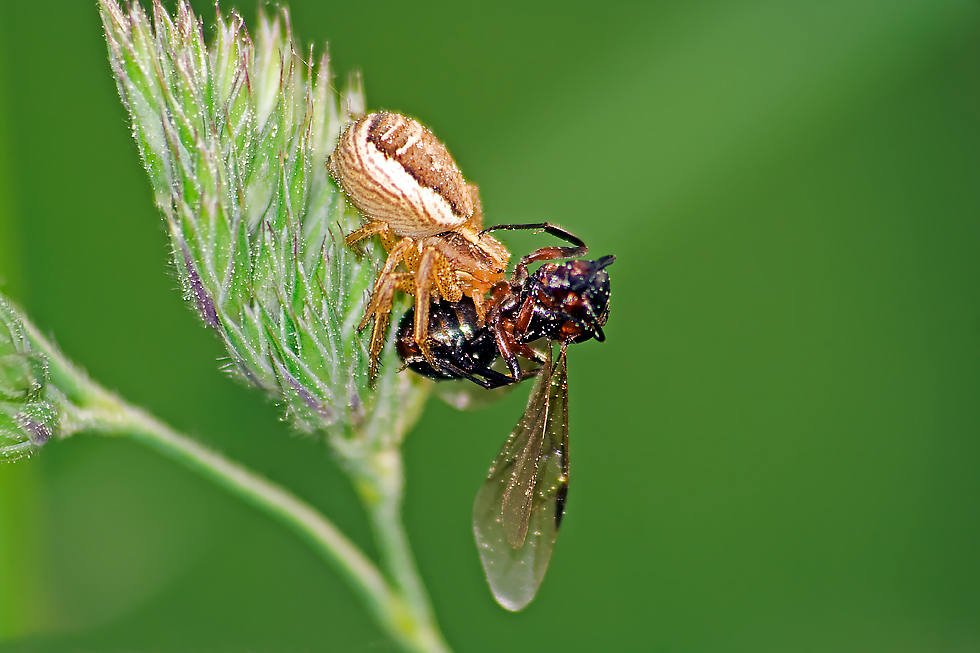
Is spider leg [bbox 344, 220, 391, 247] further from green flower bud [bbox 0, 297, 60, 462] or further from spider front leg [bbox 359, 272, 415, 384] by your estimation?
green flower bud [bbox 0, 297, 60, 462]

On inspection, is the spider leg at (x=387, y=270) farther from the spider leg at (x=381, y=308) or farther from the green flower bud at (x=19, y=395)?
the green flower bud at (x=19, y=395)

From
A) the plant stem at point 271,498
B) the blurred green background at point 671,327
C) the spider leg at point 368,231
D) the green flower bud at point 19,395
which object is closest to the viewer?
the green flower bud at point 19,395

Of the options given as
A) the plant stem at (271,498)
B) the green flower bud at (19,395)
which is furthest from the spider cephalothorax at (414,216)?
the green flower bud at (19,395)

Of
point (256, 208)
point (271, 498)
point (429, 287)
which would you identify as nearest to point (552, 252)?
point (429, 287)

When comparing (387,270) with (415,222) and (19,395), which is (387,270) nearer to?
(415,222)

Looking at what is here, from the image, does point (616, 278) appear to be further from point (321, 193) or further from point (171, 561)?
point (171, 561)

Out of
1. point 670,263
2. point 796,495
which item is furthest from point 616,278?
point 796,495
